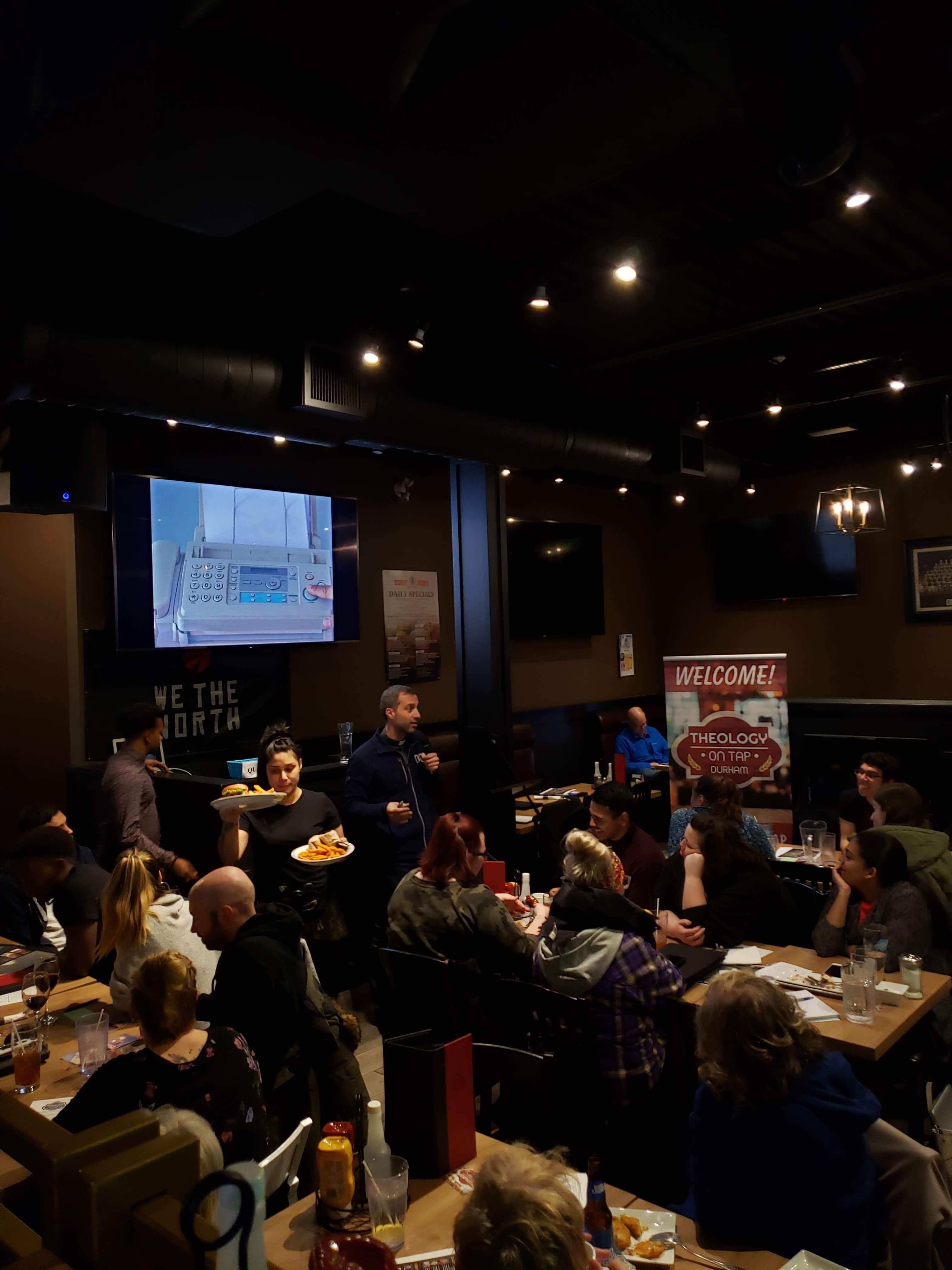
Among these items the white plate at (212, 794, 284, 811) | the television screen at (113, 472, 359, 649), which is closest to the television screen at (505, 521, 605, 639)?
the television screen at (113, 472, 359, 649)

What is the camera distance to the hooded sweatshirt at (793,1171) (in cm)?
198

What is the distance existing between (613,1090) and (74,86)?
3307 mm

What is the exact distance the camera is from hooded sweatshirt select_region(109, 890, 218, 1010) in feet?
10.2

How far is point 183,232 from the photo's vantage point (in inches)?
160

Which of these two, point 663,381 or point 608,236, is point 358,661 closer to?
point 663,381

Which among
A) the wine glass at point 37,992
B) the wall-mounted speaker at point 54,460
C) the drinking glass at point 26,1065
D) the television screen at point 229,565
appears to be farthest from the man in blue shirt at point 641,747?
the drinking glass at point 26,1065

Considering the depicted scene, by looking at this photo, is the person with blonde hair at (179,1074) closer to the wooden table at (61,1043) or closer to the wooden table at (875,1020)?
the wooden table at (61,1043)

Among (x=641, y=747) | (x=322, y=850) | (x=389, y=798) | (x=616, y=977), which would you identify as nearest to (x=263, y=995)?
(x=616, y=977)

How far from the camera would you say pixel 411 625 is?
26.4ft

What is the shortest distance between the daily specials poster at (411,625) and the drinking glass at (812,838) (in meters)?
3.68

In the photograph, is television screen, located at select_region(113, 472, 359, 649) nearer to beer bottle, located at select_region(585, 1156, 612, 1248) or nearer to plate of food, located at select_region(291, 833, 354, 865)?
plate of food, located at select_region(291, 833, 354, 865)

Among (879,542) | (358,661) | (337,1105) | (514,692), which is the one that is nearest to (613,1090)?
(337,1105)

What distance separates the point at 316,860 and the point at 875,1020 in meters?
2.40

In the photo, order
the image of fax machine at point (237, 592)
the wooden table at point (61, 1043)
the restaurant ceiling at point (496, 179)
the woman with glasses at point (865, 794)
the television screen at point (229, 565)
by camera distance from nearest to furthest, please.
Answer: the wooden table at point (61, 1043)
the restaurant ceiling at point (496, 179)
the woman with glasses at point (865, 794)
the television screen at point (229, 565)
the image of fax machine at point (237, 592)
